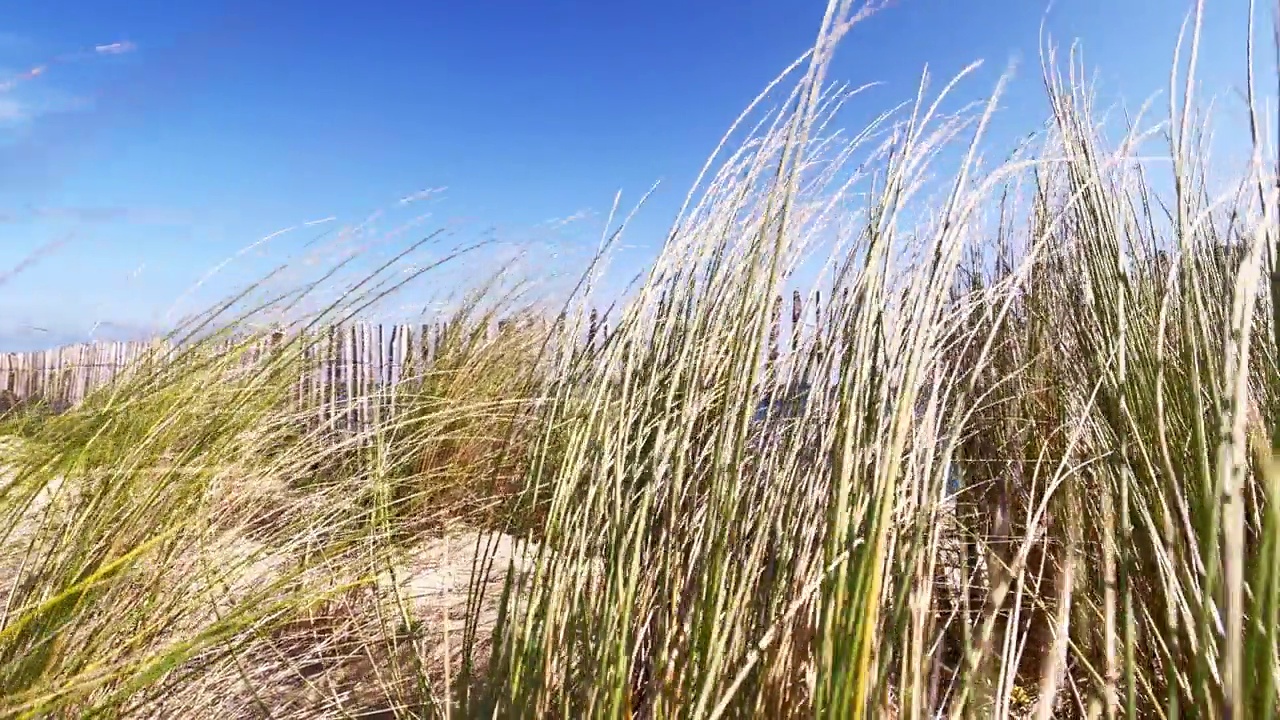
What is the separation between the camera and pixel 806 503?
3.33 ft

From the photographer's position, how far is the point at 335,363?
17.4ft

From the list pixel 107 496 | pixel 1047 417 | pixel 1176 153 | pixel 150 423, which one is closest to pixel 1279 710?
pixel 1176 153

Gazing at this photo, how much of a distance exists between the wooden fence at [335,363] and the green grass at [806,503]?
0.18 metres

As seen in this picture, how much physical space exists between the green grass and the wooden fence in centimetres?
18

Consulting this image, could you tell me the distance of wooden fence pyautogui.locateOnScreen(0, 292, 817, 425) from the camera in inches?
78.8

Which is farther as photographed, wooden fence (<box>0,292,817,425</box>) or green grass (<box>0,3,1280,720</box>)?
wooden fence (<box>0,292,817,425</box>)

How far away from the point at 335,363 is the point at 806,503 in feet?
15.8

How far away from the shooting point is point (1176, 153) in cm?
98

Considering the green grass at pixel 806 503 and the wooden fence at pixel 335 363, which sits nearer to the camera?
the green grass at pixel 806 503

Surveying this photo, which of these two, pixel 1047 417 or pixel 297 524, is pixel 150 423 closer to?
pixel 297 524

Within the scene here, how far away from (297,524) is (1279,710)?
1828 millimetres

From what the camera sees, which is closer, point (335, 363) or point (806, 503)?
point (806, 503)

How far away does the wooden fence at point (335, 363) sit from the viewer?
78.8 inches

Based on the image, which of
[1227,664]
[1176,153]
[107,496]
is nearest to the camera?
[1227,664]
